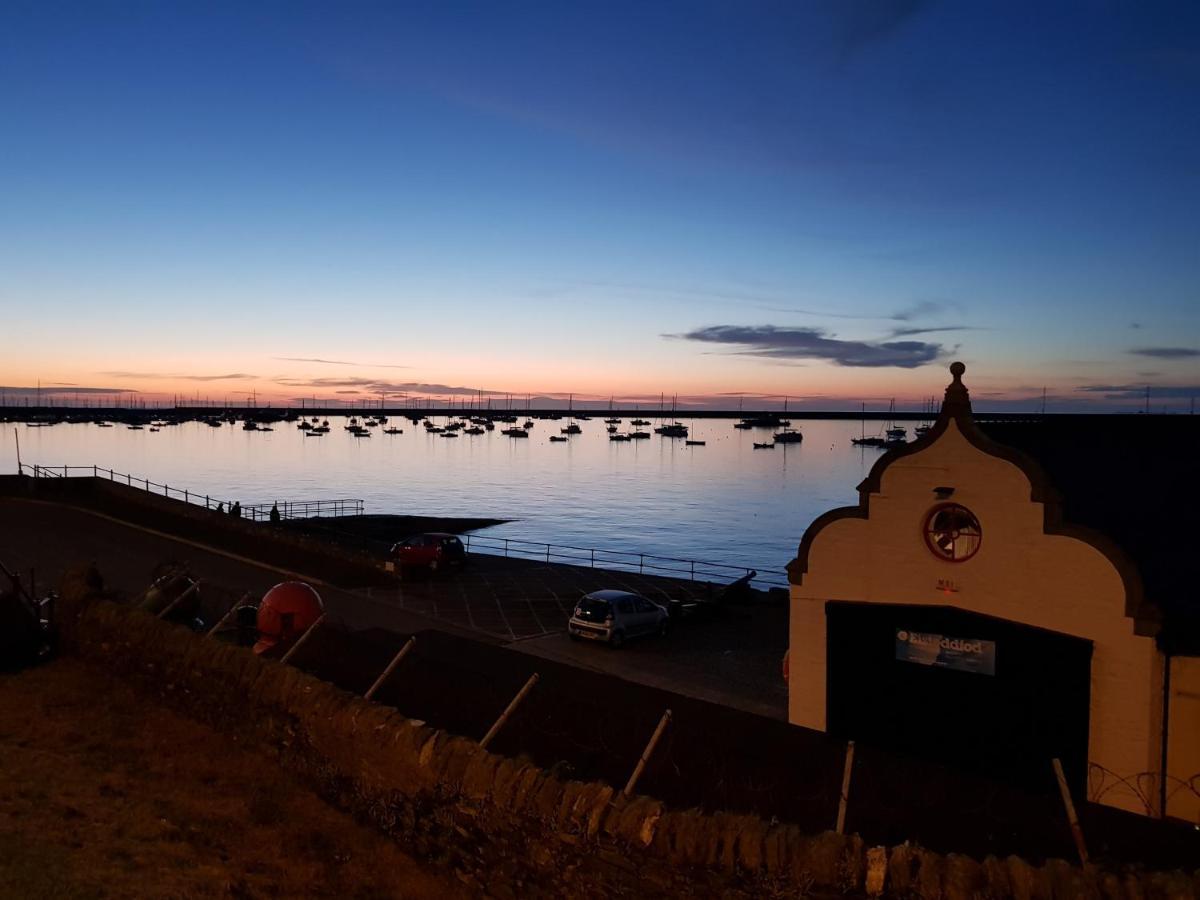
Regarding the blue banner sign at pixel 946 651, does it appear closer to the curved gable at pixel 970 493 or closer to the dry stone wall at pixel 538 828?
the curved gable at pixel 970 493

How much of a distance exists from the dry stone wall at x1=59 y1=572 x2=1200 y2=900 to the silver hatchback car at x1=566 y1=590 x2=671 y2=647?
38.6ft

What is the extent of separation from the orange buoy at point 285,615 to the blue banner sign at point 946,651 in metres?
11.0

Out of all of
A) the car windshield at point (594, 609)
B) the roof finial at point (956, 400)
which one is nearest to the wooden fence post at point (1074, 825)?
the roof finial at point (956, 400)

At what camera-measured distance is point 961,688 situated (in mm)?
13078

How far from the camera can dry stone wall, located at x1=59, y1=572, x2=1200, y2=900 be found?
7.07 m

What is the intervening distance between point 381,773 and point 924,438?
942 cm

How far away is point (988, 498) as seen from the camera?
12.8m

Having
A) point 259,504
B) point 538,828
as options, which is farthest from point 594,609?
point 259,504

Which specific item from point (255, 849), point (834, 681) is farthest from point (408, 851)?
point (834, 681)

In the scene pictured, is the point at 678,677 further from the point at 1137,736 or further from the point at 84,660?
the point at 84,660

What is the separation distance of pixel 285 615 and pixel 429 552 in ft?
55.3

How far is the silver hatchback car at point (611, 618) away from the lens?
24.3 meters

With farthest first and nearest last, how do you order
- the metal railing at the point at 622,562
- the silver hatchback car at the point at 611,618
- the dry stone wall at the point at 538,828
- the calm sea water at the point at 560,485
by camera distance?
the calm sea water at the point at 560,485 → the metal railing at the point at 622,562 → the silver hatchback car at the point at 611,618 → the dry stone wall at the point at 538,828

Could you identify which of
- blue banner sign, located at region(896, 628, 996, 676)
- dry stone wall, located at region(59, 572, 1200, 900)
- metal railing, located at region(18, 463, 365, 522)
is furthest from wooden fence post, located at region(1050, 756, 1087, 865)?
metal railing, located at region(18, 463, 365, 522)
